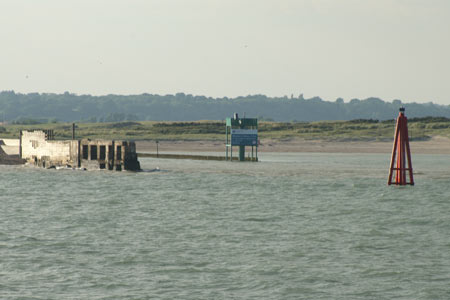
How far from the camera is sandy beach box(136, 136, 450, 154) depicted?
10872cm

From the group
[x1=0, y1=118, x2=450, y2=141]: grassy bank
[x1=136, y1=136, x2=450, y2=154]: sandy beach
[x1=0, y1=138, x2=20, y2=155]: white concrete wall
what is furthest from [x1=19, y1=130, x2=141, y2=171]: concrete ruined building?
[x1=0, y1=118, x2=450, y2=141]: grassy bank

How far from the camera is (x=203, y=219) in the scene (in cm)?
3512

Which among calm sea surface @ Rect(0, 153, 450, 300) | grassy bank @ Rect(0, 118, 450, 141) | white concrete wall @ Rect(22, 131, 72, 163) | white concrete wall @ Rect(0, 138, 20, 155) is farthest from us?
grassy bank @ Rect(0, 118, 450, 141)

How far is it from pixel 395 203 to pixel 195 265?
21748 millimetres

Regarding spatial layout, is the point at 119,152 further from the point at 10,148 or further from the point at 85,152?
the point at 10,148

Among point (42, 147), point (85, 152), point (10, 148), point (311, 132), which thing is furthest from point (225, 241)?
point (311, 132)

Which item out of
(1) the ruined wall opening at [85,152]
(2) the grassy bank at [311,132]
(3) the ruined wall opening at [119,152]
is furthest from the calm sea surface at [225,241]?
(2) the grassy bank at [311,132]

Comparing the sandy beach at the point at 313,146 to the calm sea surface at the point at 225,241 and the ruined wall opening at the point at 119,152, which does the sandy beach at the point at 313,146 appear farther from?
the calm sea surface at the point at 225,241

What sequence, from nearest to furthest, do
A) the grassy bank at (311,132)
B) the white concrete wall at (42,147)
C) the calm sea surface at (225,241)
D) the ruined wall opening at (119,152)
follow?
the calm sea surface at (225,241)
the ruined wall opening at (119,152)
the white concrete wall at (42,147)
the grassy bank at (311,132)

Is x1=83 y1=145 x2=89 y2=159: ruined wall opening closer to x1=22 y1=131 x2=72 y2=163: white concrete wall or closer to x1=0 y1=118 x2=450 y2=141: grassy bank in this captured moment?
x1=22 y1=131 x2=72 y2=163: white concrete wall

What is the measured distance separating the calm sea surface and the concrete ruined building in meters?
15.5

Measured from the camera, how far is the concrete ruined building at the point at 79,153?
70.6m

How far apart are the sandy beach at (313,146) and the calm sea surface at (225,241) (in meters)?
54.1

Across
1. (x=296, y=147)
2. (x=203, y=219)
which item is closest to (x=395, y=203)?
(x=203, y=219)
